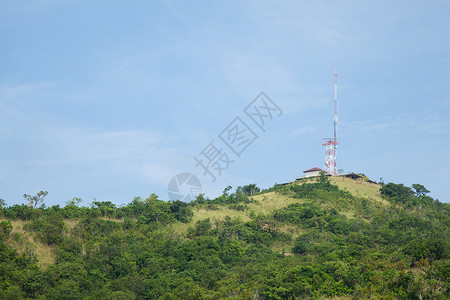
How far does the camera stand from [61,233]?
44.6 meters

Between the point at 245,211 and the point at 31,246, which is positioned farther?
the point at 245,211

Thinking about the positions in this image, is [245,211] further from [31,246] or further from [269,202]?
[31,246]

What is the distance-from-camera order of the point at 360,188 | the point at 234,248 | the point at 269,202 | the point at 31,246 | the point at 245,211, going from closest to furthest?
the point at 31,246, the point at 234,248, the point at 245,211, the point at 269,202, the point at 360,188

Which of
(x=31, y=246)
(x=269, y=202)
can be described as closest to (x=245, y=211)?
(x=269, y=202)

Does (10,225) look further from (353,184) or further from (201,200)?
(353,184)

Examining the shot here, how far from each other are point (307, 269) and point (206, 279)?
8.01 meters

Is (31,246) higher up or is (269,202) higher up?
(269,202)

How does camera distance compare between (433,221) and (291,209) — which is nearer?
(433,221)

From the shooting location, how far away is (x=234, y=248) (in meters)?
45.0

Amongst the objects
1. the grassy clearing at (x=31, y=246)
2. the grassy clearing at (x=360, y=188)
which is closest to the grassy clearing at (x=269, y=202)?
the grassy clearing at (x=360, y=188)

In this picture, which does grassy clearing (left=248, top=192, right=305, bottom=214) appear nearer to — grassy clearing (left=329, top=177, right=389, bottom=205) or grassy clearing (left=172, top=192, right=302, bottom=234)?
grassy clearing (left=172, top=192, right=302, bottom=234)

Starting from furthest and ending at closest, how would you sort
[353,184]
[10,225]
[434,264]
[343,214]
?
[353,184]
[343,214]
[10,225]
[434,264]

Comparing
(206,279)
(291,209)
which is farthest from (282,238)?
(206,279)

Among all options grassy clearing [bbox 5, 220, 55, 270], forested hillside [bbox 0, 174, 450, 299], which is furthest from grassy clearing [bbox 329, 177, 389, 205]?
grassy clearing [bbox 5, 220, 55, 270]
